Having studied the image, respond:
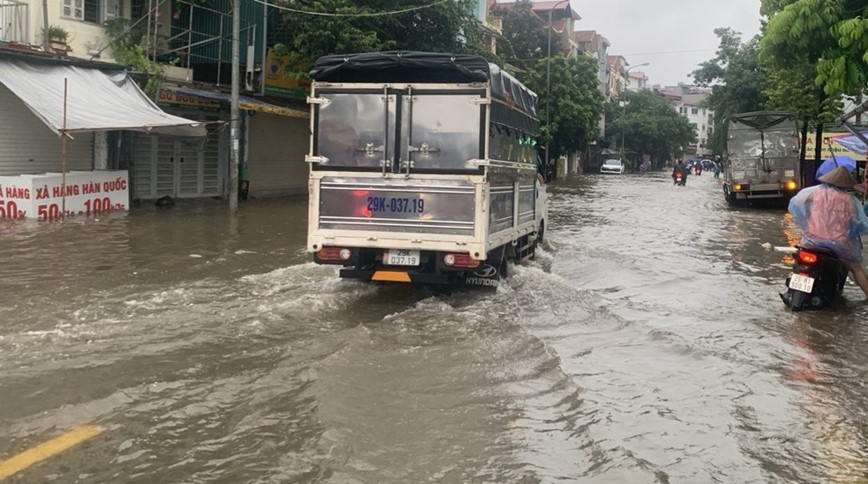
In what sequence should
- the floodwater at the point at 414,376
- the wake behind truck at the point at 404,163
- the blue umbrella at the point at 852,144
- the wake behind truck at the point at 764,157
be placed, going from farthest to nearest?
1. the blue umbrella at the point at 852,144
2. the wake behind truck at the point at 764,157
3. the wake behind truck at the point at 404,163
4. the floodwater at the point at 414,376

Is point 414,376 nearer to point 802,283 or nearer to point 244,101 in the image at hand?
point 802,283

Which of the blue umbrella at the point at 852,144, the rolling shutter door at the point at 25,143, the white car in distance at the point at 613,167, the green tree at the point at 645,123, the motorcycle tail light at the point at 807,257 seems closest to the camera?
the motorcycle tail light at the point at 807,257

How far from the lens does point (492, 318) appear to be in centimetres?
789

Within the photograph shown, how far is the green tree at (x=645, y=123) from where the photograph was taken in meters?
80.2

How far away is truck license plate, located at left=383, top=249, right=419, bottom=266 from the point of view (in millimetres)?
8258

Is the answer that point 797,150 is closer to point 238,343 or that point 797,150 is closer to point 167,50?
point 167,50

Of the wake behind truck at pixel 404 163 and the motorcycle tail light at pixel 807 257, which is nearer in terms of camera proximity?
the wake behind truck at pixel 404 163

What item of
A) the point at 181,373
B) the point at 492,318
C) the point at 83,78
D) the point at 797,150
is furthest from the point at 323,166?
the point at 797,150

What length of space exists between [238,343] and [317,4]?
16466mm

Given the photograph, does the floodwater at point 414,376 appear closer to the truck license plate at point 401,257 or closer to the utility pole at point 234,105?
the truck license plate at point 401,257

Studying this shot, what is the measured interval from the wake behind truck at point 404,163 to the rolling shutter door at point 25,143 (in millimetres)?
10255

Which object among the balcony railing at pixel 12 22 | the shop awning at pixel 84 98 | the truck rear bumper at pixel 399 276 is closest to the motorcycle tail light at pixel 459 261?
the truck rear bumper at pixel 399 276

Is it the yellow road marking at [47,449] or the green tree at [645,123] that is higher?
the green tree at [645,123]

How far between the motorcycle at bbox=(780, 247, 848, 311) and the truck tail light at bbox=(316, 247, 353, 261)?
4851 millimetres
